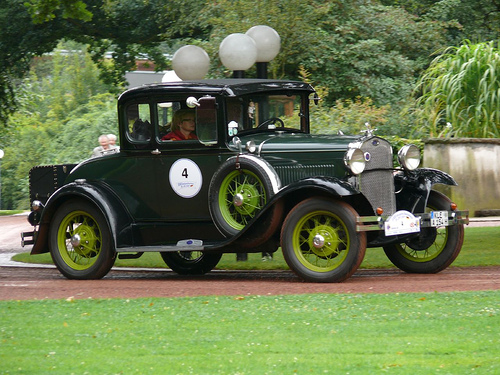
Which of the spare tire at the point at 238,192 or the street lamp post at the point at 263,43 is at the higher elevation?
the street lamp post at the point at 263,43

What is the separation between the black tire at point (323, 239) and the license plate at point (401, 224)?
0.93 feet

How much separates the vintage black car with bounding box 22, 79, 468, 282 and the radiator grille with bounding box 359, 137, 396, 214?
14 mm

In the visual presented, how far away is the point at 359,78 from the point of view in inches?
833

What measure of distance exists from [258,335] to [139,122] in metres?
4.86

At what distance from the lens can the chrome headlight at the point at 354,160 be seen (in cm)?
962

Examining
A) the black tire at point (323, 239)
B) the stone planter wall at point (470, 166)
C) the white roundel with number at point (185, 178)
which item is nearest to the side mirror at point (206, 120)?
the white roundel with number at point (185, 178)

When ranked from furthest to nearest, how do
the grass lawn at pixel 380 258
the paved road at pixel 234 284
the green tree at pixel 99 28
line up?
1. the green tree at pixel 99 28
2. the grass lawn at pixel 380 258
3. the paved road at pixel 234 284

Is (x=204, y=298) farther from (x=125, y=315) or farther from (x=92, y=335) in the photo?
(x=92, y=335)

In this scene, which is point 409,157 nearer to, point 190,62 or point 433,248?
point 433,248

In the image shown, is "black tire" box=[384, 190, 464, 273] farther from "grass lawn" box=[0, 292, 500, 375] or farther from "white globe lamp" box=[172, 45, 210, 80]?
"white globe lamp" box=[172, 45, 210, 80]

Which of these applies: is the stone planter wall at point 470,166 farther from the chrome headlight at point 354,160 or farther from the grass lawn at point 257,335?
the grass lawn at point 257,335

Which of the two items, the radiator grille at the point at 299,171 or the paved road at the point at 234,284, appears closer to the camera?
the paved road at the point at 234,284

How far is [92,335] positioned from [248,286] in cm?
300

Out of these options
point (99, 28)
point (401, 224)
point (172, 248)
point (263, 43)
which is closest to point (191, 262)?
point (172, 248)
